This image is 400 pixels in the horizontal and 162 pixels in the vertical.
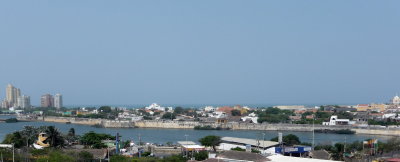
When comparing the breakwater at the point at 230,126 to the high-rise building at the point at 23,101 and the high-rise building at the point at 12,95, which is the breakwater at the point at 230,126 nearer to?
the high-rise building at the point at 23,101

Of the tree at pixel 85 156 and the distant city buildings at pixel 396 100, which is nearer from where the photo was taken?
the tree at pixel 85 156

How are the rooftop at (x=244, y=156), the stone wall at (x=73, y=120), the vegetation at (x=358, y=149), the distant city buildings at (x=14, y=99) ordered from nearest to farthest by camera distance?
1. the rooftop at (x=244, y=156)
2. the vegetation at (x=358, y=149)
3. the stone wall at (x=73, y=120)
4. the distant city buildings at (x=14, y=99)

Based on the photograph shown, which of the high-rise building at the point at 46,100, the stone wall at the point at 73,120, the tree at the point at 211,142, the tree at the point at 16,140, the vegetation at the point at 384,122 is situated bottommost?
the stone wall at the point at 73,120

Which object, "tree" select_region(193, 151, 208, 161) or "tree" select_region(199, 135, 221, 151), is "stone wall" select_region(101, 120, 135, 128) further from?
"tree" select_region(193, 151, 208, 161)

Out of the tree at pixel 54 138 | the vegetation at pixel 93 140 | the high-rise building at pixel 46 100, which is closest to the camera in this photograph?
the tree at pixel 54 138

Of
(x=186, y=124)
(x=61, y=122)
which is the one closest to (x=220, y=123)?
(x=186, y=124)

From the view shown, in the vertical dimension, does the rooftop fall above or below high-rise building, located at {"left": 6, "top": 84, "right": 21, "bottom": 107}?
below

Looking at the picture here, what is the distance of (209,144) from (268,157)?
677 cm

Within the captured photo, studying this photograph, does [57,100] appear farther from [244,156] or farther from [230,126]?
[244,156]

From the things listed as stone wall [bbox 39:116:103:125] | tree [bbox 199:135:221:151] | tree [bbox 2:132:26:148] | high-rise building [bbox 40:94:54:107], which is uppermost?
high-rise building [bbox 40:94:54:107]

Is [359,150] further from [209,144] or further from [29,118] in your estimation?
[29,118]

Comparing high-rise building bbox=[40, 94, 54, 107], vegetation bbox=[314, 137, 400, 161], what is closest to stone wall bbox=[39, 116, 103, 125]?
vegetation bbox=[314, 137, 400, 161]

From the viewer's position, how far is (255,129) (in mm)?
38000

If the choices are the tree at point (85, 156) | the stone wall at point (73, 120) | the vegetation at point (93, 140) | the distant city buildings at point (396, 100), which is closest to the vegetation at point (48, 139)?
the vegetation at point (93, 140)
